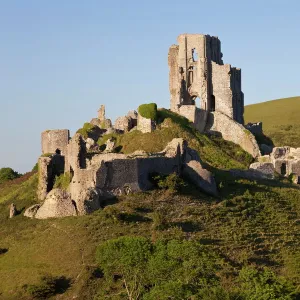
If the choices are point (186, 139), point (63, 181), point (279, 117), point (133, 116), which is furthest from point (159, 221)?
point (279, 117)

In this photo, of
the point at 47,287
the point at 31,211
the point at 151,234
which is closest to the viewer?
the point at 47,287

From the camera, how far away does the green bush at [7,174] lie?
83250mm

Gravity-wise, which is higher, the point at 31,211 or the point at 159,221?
the point at 31,211

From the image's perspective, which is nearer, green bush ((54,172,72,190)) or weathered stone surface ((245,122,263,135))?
green bush ((54,172,72,190))

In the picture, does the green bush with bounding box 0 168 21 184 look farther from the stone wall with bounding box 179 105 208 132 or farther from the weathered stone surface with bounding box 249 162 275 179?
the weathered stone surface with bounding box 249 162 275 179

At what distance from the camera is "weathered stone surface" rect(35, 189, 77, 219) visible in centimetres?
5312

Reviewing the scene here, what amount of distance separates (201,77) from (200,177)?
24059 mm

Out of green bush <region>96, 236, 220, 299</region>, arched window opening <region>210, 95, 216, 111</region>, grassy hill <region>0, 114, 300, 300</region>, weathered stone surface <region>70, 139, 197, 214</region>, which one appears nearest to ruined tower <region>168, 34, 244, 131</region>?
arched window opening <region>210, 95, 216, 111</region>

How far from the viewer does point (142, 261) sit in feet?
156

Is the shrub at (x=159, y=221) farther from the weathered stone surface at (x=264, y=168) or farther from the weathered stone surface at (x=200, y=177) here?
the weathered stone surface at (x=264, y=168)

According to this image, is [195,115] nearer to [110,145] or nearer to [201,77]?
[201,77]

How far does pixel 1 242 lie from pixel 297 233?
1664 centimetres

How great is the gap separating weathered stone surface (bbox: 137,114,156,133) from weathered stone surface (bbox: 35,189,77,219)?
2022 centimetres

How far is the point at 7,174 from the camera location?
84625 millimetres
